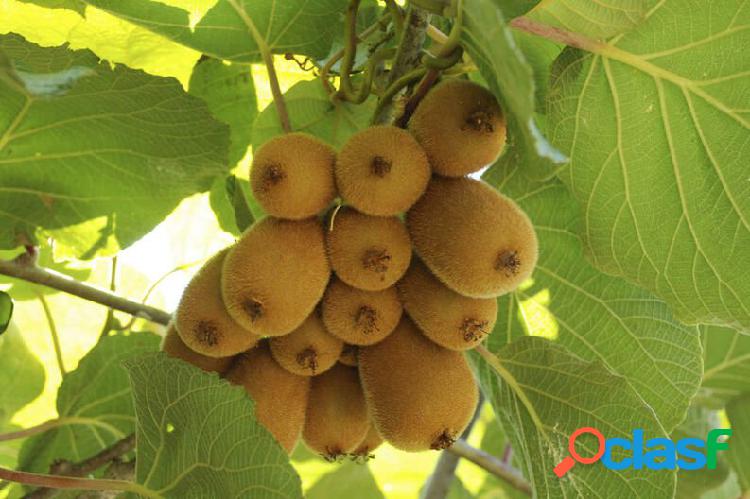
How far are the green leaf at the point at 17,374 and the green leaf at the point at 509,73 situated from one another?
162 centimetres

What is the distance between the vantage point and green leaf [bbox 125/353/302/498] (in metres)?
1.27

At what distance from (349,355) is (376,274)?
0.55 ft

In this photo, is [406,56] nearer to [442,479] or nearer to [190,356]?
[190,356]

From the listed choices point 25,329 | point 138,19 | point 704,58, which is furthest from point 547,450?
point 25,329

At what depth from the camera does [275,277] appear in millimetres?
1203

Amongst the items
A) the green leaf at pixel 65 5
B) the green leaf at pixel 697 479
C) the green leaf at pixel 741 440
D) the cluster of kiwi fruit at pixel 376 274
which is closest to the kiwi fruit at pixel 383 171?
the cluster of kiwi fruit at pixel 376 274

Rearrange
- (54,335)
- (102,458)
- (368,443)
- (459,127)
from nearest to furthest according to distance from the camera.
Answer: (459,127) < (368,443) < (102,458) < (54,335)

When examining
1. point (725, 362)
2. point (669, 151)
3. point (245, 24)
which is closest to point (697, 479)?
point (725, 362)

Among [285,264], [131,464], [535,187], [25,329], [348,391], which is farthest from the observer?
[25,329]

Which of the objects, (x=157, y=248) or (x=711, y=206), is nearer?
(x=711, y=206)

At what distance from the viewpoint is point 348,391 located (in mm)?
1337

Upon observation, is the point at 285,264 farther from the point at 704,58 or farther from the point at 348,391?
the point at 704,58

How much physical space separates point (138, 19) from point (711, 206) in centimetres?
98

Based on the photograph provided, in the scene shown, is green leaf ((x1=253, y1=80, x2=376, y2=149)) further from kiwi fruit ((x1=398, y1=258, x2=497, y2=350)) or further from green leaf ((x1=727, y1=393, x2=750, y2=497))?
green leaf ((x1=727, y1=393, x2=750, y2=497))
